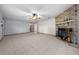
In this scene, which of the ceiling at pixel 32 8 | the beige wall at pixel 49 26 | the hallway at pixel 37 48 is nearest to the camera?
the hallway at pixel 37 48

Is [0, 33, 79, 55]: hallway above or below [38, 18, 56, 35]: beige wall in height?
below

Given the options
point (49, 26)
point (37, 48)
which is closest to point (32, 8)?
point (37, 48)

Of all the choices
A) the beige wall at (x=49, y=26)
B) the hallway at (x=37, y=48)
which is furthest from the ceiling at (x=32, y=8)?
the beige wall at (x=49, y=26)

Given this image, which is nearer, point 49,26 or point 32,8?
point 32,8

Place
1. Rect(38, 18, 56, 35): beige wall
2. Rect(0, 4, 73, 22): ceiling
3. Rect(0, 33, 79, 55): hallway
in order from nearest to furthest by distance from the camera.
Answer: Rect(0, 33, 79, 55): hallway, Rect(0, 4, 73, 22): ceiling, Rect(38, 18, 56, 35): beige wall

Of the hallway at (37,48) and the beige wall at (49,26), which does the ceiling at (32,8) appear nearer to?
the hallway at (37,48)

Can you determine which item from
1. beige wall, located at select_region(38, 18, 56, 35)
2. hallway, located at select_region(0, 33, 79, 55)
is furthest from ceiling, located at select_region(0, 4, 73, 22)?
beige wall, located at select_region(38, 18, 56, 35)

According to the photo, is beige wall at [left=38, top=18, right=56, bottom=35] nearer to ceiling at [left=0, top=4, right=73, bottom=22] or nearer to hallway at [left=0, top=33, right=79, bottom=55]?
ceiling at [left=0, top=4, right=73, bottom=22]

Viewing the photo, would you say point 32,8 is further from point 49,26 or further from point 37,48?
point 49,26
